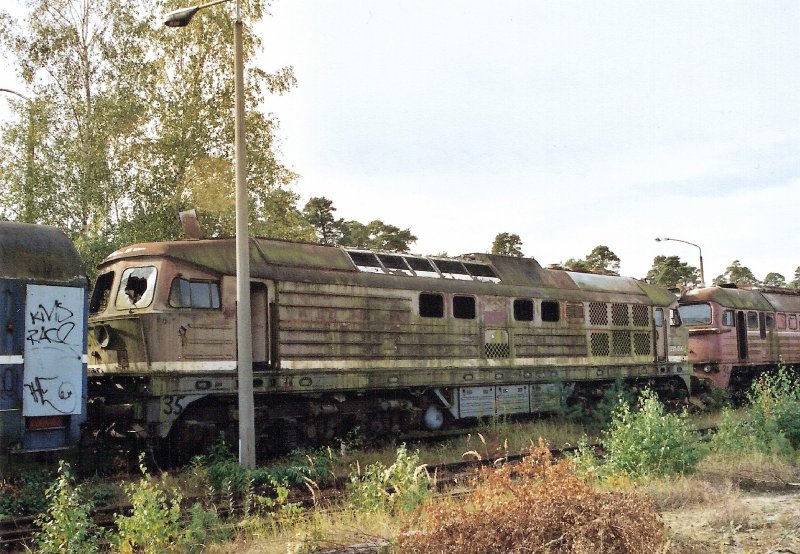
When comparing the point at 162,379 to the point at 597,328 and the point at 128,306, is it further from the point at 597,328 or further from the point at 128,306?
the point at 597,328

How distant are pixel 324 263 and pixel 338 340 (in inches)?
55.5

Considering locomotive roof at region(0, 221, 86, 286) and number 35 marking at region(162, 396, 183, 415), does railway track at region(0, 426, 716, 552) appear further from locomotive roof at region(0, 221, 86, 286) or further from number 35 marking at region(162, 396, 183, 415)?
locomotive roof at region(0, 221, 86, 286)

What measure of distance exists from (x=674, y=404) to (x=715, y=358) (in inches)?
111

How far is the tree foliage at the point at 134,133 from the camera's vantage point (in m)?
22.8

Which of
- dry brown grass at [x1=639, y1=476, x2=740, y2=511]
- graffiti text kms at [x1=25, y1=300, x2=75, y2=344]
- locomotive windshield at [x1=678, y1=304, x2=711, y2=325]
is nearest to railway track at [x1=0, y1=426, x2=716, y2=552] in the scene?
dry brown grass at [x1=639, y1=476, x2=740, y2=511]

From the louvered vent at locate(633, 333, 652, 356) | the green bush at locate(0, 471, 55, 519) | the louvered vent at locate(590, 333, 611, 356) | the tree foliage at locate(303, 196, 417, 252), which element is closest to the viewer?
the green bush at locate(0, 471, 55, 519)

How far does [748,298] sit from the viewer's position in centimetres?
2552

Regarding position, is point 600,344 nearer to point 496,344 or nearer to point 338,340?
point 496,344

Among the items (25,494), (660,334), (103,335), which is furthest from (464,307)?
(25,494)

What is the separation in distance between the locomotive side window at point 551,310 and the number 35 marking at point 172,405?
911cm

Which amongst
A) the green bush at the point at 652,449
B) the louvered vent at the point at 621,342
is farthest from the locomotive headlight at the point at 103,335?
the louvered vent at the point at 621,342

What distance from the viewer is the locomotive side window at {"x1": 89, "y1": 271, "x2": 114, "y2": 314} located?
44.2 feet

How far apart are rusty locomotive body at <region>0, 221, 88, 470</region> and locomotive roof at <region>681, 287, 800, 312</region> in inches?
754

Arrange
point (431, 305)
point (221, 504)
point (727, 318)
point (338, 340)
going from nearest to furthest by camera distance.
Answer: point (221, 504) → point (338, 340) → point (431, 305) → point (727, 318)
